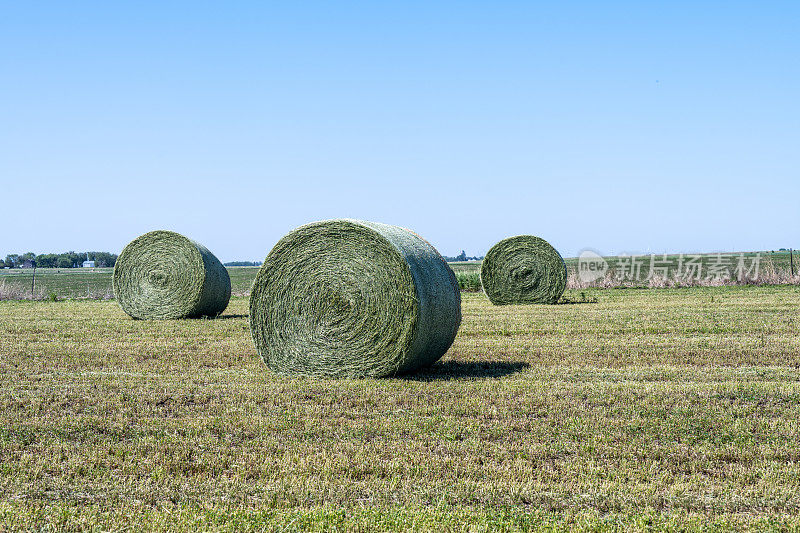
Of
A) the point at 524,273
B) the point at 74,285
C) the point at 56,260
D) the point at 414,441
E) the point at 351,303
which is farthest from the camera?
the point at 56,260

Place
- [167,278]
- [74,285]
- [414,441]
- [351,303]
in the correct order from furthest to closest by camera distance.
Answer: [74,285] < [167,278] < [351,303] < [414,441]

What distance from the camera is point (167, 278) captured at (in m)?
19.1

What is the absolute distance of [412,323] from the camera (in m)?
9.26

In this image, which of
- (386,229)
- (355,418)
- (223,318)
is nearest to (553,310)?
(223,318)

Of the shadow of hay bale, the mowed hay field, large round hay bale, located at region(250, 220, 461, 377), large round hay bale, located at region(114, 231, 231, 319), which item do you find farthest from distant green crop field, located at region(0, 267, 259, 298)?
the mowed hay field

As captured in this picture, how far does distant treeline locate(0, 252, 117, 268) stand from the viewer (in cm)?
9475

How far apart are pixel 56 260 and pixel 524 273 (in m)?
94.1

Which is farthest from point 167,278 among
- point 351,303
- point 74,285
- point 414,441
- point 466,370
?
point 74,285

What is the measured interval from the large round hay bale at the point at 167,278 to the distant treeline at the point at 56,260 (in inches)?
3113

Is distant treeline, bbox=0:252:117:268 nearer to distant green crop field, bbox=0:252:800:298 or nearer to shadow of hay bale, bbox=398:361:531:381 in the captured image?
distant green crop field, bbox=0:252:800:298

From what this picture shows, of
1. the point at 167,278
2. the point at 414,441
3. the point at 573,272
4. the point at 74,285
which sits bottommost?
the point at 414,441

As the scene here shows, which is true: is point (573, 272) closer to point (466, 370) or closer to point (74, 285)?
point (466, 370)
